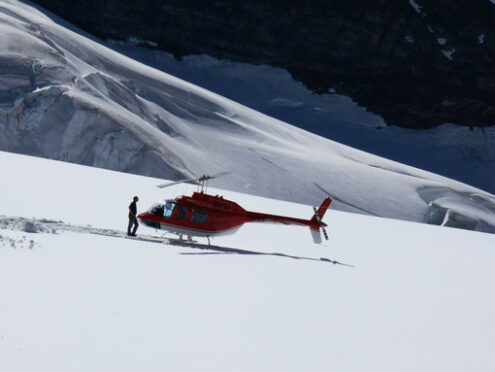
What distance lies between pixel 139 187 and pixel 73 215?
8.18 metres

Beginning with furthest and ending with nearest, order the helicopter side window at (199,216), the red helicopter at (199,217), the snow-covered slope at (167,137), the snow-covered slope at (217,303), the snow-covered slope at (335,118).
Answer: the snow-covered slope at (335,118)
the snow-covered slope at (167,137)
the helicopter side window at (199,216)
the red helicopter at (199,217)
the snow-covered slope at (217,303)

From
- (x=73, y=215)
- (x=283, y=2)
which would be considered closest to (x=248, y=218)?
(x=73, y=215)

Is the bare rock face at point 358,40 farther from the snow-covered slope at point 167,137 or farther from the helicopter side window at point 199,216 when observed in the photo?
the helicopter side window at point 199,216

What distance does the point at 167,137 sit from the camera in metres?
39.4

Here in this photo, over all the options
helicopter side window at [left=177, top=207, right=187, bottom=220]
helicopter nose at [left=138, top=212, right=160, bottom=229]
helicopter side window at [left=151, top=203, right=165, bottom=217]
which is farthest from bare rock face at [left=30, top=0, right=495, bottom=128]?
helicopter nose at [left=138, top=212, right=160, bottom=229]

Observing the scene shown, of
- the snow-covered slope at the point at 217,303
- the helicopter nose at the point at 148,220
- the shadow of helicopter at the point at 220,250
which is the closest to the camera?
the snow-covered slope at the point at 217,303

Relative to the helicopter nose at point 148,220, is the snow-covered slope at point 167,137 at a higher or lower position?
higher

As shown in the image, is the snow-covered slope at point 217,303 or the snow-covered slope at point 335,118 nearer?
the snow-covered slope at point 217,303

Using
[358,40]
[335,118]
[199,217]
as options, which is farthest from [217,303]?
[358,40]

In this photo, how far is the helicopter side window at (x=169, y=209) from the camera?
1659cm

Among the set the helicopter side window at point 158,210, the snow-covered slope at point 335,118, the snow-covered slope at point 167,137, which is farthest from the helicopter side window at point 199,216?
the snow-covered slope at point 335,118

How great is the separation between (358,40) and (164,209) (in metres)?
56.6

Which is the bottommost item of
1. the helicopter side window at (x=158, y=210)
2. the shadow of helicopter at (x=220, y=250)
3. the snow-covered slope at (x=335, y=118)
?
the shadow of helicopter at (x=220, y=250)

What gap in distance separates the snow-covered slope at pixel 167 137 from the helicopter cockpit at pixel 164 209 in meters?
18.6
